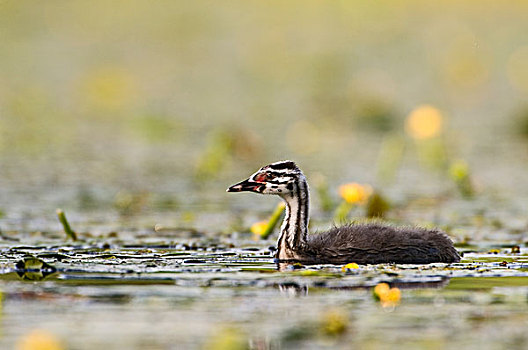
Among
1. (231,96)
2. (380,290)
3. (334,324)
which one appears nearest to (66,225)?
(380,290)

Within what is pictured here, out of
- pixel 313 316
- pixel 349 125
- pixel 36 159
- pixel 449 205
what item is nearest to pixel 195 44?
pixel 349 125

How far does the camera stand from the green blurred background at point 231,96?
16.4 meters

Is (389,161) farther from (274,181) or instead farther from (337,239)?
(337,239)

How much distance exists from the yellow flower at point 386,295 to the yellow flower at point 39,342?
223 centimetres

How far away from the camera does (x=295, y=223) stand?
36.4 feet

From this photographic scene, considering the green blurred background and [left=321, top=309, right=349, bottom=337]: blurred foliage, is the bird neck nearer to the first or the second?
the green blurred background

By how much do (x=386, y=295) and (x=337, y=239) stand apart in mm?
2371

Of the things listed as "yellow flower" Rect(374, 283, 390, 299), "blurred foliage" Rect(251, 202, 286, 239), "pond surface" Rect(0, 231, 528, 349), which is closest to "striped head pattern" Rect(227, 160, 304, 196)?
"pond surface" Rect(0, 231, 528, 349)

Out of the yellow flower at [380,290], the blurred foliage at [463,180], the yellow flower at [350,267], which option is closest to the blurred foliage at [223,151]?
the blurred foliage at [463,180]

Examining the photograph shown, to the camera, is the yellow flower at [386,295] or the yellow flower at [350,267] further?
the yellow flower at [350,267]

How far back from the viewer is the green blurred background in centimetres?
1639

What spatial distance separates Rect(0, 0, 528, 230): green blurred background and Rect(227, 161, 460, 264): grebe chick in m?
2.44

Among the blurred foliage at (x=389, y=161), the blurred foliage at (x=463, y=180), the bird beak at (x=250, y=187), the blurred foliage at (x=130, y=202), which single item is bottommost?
the bird beak at (x=250, y=187)

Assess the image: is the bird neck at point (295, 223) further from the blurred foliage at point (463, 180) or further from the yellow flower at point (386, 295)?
the blurred foliage at point (463, 180)
